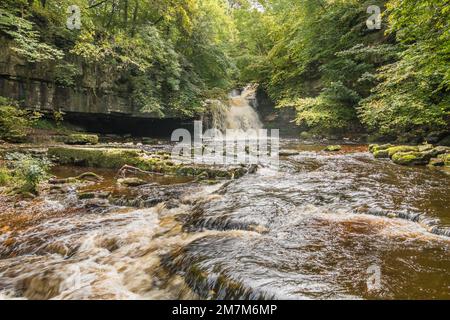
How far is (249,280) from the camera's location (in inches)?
105

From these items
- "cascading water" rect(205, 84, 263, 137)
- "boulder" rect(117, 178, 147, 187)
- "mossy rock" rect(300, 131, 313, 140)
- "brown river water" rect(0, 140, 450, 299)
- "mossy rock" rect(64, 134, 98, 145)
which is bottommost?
"brown river water" rect(0, 140, 450, 299)

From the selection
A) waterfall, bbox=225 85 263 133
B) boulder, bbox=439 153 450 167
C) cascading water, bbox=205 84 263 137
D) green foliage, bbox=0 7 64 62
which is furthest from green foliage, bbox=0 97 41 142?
boulder, bbox=439 153 450 167

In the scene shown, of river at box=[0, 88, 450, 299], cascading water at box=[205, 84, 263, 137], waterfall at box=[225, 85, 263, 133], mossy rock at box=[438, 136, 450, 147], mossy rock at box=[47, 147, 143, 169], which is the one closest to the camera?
river at box=[0, 88, 450, 299]

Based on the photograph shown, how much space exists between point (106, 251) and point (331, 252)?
293 cm

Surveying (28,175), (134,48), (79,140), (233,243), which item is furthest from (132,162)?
(134,48)

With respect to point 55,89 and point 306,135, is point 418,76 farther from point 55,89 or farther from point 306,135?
point 55,89

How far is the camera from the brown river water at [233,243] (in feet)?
8.78

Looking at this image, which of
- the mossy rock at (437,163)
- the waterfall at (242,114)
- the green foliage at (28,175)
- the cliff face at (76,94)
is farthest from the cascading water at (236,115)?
the green foliage at (28,175)

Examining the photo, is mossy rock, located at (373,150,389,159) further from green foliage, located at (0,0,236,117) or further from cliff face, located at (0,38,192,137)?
cliff face, located at (0,38,192,137)

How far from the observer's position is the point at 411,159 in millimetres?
8570

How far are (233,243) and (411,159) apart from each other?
25.1 ft

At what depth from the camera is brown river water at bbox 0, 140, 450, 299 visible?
8.78ft

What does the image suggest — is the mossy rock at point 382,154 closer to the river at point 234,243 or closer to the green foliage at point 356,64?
the green foliage at point 356,64

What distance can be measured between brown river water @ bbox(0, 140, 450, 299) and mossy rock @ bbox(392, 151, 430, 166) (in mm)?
2224
